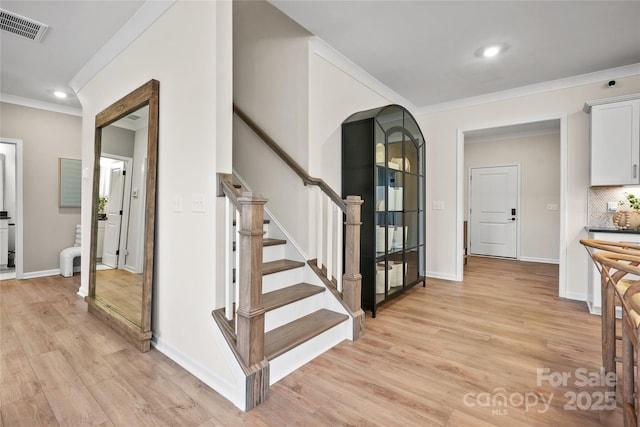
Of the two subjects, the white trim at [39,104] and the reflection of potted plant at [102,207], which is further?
the white trim at [39,104]

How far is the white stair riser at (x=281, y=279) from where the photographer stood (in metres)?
2.43

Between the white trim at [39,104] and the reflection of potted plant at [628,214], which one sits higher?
the white trim at [39,104]

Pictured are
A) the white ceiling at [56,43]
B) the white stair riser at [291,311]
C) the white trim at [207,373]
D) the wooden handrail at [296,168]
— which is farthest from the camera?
the wooden handrail at [296,168]

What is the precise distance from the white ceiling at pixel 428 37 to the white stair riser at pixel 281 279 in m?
2.12

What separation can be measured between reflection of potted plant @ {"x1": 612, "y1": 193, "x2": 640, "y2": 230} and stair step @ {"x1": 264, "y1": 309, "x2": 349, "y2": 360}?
10.1ft

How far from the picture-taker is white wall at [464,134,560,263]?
5.81 metres

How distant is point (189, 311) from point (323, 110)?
210cm

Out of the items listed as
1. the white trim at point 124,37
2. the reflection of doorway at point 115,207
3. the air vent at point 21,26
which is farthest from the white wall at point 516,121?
the air vent at point 21,26

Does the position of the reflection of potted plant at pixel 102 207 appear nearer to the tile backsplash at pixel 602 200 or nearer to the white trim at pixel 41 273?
the white trim at pixel 41 273

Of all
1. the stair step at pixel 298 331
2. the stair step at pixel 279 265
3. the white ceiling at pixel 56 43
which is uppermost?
the white ceiling at pixel 56 43

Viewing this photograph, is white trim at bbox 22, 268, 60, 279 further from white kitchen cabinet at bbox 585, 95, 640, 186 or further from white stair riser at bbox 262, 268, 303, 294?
white kitchen cabinet at bbox 585, 95, 640, 186

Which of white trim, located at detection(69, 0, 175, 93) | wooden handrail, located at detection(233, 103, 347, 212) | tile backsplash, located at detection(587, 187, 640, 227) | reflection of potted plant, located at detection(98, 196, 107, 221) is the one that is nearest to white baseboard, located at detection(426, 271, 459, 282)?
tile backsplash, located at detection(587, 187, 640, 227)

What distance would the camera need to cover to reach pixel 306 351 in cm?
209

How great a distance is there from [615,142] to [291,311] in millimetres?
3749
